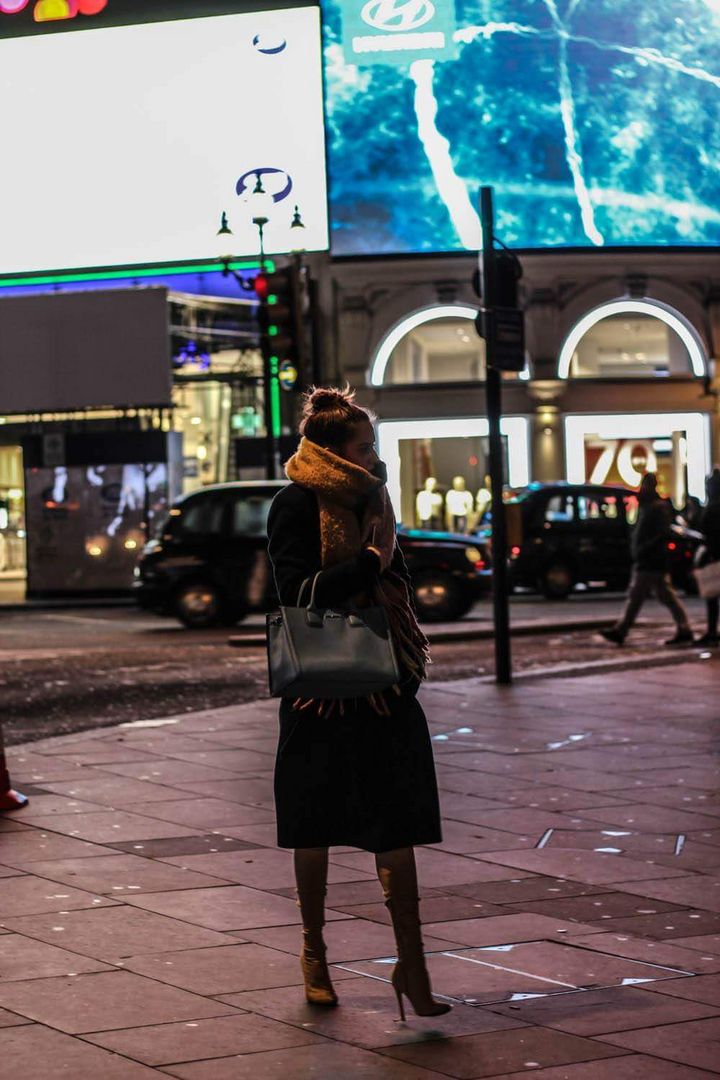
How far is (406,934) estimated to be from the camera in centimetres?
471

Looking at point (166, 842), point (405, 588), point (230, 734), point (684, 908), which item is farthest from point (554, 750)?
point (405, 588)

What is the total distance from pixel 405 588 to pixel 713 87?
35.9m

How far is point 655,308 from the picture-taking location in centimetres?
3819

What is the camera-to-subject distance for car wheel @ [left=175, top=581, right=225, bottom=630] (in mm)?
21078

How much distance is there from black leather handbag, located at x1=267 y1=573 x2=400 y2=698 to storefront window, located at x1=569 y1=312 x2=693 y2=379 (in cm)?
3374

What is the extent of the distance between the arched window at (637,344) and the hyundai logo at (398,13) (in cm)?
744

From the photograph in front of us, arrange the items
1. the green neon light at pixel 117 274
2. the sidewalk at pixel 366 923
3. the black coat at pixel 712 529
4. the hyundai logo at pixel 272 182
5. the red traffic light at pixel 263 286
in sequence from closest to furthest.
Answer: the sidewalk at pixel 366 923, the black coat at pixel 712 529, the red traffic light at pixel 263 286, the hyundai logo at pixel 272 182, the green neon light at pixel 117 274

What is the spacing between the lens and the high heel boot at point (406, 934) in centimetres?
465

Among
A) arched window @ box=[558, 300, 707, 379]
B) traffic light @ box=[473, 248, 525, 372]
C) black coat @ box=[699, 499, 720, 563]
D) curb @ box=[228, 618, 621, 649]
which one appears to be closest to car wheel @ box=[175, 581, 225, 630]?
curb @ box=[228, 618, 621, 649]

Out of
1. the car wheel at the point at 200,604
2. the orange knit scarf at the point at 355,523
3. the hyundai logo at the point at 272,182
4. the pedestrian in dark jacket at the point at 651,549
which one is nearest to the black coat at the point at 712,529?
the pedestrian in dark jacket at the point at 651,549

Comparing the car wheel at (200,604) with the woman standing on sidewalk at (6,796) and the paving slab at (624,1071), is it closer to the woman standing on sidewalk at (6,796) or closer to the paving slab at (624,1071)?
the woman standing on sidewalk at (6,796)

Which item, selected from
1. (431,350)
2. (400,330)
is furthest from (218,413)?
(431,350)

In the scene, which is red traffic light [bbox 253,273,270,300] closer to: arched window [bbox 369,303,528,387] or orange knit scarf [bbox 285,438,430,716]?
orange knit scarf [bbox 285,438,430,716]

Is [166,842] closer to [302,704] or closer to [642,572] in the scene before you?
[302,704]
